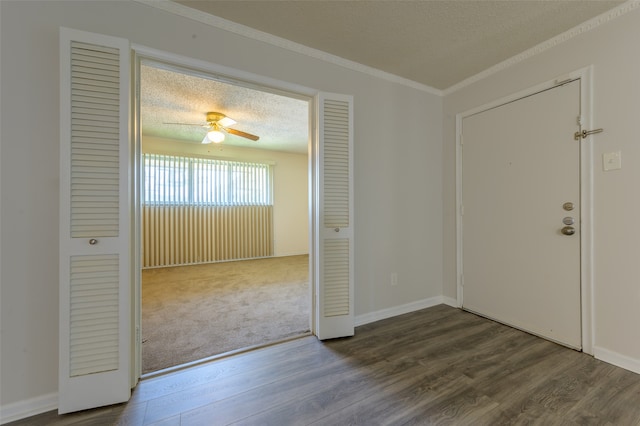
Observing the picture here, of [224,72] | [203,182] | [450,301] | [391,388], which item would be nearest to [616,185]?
[450,301]

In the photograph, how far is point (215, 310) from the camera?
107 inches

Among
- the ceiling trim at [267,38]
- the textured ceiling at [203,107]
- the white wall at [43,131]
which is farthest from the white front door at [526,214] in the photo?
the textured ceiling at [203,107]

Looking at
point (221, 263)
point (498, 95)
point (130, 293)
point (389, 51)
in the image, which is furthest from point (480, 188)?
point (221, 263)

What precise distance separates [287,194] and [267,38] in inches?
169

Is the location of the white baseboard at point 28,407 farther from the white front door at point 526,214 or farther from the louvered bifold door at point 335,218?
the white front door at point 526,214

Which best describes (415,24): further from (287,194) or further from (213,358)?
(287,194)

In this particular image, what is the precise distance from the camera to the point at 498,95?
7.70 ft

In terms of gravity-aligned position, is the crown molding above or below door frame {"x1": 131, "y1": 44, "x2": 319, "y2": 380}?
above

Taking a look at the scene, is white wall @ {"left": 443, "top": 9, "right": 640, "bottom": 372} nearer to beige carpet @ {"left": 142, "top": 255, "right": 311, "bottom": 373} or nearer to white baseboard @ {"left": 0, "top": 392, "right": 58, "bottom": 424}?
beige carpet @ {"left": 142, "top": 255, "right": 311, "bottom": 373}

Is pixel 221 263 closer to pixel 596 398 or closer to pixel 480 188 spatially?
pixel 480 188

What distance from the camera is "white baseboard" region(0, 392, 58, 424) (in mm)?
1262

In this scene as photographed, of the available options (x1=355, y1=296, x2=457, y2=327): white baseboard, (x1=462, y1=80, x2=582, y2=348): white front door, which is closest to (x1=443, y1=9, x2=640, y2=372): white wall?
(x1=462, y1=80, x2=582, y2=348): white front door

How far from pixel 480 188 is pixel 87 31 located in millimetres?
3180

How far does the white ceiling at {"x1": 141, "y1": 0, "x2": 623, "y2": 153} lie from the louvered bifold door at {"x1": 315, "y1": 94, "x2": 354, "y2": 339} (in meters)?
0.47
